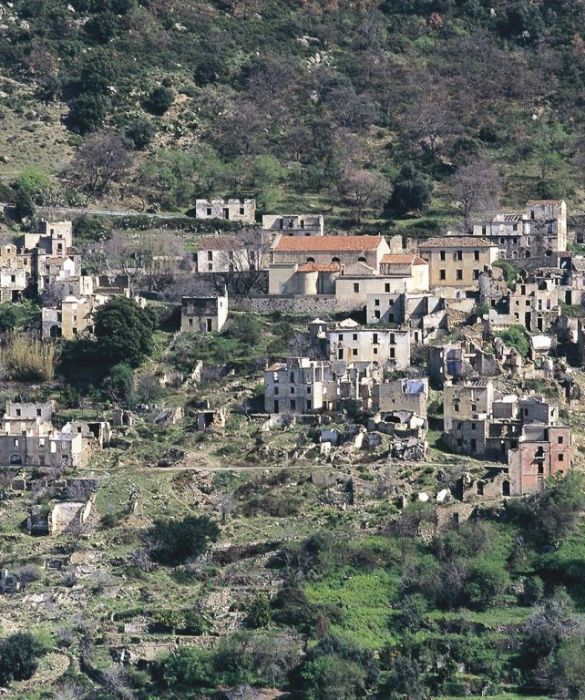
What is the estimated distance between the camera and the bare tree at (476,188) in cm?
10262

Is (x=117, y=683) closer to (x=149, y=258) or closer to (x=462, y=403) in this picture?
(x=462, y=403)

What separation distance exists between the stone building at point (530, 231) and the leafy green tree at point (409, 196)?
4.13 metres

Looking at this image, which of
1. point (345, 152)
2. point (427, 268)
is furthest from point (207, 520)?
point (345, 152)

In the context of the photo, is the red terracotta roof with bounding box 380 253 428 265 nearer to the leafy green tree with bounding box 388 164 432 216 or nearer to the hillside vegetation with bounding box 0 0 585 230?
the hillside vegetation with bounding box 0 0 585 230

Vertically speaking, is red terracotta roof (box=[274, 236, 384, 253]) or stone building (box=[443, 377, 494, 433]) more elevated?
red terracotta roof (box=[274, 236, 384, 253])

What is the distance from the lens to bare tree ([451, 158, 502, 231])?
337ft

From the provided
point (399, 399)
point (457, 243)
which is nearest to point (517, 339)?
point (399, 399)

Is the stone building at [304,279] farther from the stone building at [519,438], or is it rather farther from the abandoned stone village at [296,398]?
the stone building at [519,438]

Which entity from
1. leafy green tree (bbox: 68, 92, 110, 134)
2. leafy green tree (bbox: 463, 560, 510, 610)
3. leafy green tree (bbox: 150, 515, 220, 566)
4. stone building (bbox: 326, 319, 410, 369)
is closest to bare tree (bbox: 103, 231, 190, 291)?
stone building (bbox: 326, 319, 410, 369)

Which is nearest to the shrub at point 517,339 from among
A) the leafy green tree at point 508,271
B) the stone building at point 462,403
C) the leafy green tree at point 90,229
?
the leafy green tree at point 508,271

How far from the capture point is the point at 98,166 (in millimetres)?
106562

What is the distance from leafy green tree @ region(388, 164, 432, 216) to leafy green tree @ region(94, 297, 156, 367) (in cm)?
1861

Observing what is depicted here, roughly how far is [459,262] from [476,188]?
42.4 feet

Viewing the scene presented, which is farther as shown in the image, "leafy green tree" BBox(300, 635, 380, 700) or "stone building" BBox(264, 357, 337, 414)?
"stone building" BBox(264, 357, 337, 414)
